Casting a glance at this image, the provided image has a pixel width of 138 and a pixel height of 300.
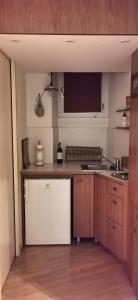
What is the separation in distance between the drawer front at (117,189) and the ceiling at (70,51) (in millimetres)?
1296


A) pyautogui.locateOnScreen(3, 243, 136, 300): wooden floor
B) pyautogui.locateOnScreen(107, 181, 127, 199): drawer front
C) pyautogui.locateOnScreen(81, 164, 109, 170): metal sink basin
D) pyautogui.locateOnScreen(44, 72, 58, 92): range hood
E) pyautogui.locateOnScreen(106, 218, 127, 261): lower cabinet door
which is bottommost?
pyautogui.locateOnScreen(3, 243, 136, 300): wooden floor

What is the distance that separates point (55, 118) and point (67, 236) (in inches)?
65.7

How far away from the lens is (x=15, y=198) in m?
3.11

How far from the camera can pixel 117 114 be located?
389cm

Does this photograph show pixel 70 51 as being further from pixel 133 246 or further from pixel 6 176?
pixel 133 246

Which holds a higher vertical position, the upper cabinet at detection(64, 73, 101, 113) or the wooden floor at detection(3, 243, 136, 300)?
the upper cabinet at detection(64, 73, 101, 113)

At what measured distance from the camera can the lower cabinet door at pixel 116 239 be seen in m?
2.93

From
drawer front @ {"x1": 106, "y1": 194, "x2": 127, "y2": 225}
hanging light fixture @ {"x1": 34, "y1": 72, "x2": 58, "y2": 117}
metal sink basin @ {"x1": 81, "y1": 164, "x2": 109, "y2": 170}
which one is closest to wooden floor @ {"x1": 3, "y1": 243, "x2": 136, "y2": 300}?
drawer front @ {"x1": 106, "y1": 194, "x2": 127, "y2": 225}

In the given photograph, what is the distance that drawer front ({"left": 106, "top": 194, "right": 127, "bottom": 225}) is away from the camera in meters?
2.89

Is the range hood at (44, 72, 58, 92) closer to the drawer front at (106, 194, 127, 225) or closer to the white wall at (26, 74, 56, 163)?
the white wall at (26, 74, 56, 163)

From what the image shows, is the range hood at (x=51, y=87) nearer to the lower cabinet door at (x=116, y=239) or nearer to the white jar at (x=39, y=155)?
the white jar at (x=39, y=155)

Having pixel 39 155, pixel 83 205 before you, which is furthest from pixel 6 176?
pixel 83 205

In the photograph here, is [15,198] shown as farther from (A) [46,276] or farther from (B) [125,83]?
(B) [125,83]

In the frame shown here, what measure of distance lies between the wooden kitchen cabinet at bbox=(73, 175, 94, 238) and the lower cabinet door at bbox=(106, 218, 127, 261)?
0.34 metres
